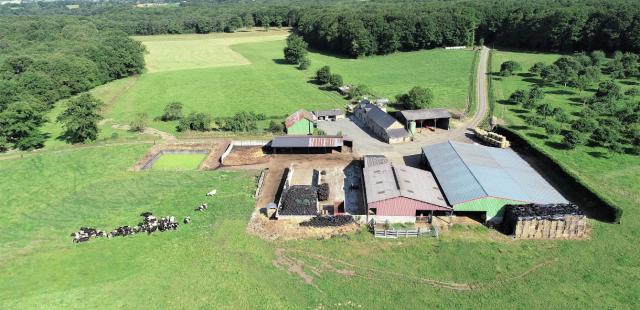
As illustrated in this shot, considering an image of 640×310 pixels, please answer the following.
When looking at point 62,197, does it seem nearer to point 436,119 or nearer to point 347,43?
point 436,119

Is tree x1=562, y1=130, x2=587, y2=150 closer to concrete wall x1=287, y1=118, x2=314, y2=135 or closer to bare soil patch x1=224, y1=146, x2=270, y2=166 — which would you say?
concrete wall x1=287, y1=118, x2=314, y2=135

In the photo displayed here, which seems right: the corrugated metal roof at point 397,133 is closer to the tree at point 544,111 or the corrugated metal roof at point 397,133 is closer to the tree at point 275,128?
the tree at point 275,128

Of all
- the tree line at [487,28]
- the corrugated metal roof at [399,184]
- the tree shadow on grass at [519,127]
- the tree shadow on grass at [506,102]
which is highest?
the tree line at [487,28]

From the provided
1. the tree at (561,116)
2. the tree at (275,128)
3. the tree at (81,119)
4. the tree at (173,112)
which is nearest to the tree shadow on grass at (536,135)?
the tree at (561,116)

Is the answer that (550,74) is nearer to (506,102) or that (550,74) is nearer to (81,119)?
(506,102)

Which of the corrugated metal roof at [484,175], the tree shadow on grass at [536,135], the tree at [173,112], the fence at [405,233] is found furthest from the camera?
the tree at [173,112]

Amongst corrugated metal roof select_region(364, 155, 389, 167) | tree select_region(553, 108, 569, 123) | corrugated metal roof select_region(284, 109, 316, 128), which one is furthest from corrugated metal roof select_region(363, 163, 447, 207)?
tree select_region(553, 108, 569, 123)

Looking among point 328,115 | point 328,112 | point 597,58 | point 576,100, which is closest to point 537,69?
point 597,58
